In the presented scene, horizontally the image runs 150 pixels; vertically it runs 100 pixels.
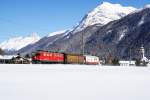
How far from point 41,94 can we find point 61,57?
75.6 meters

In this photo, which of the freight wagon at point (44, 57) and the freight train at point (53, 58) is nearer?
the freight wagon at point (44, 57)

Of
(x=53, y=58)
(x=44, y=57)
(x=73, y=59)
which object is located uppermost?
(x=44, y=57)

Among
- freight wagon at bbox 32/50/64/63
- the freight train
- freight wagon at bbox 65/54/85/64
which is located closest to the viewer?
freight wagon at bbox 32/50/64/63

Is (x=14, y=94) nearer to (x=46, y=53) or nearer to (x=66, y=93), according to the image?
(x=66, y=93)

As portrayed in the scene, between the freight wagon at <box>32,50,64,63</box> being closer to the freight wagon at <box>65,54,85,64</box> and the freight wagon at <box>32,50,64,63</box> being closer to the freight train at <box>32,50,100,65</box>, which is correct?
the freight train at <box>32,50,100,65</box>

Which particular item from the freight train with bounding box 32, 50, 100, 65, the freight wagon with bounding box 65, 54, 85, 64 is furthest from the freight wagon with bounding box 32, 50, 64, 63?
the freight wagon with bounding box 65, 54, 85, 64

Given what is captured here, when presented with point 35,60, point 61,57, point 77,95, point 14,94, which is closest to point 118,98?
point 77,95

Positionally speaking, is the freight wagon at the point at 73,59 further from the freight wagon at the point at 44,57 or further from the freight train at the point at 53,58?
the freight wagon at the point at 44,57

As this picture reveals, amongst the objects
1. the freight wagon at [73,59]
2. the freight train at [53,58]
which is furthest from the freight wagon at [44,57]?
the freight wagon at [73,59]

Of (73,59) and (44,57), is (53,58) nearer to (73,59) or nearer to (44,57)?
(44,57)

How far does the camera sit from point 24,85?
65.8 ft

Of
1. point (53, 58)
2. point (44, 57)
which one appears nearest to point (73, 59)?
point (53, 58)

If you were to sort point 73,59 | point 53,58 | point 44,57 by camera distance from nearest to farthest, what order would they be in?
point 44,57, point 53,58, point 73,59

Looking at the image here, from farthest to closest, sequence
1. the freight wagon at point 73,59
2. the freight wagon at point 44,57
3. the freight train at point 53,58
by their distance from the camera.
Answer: the freight wagon at point 73,59
the freight train at point 53,58
the freight wagon at point 44,57
